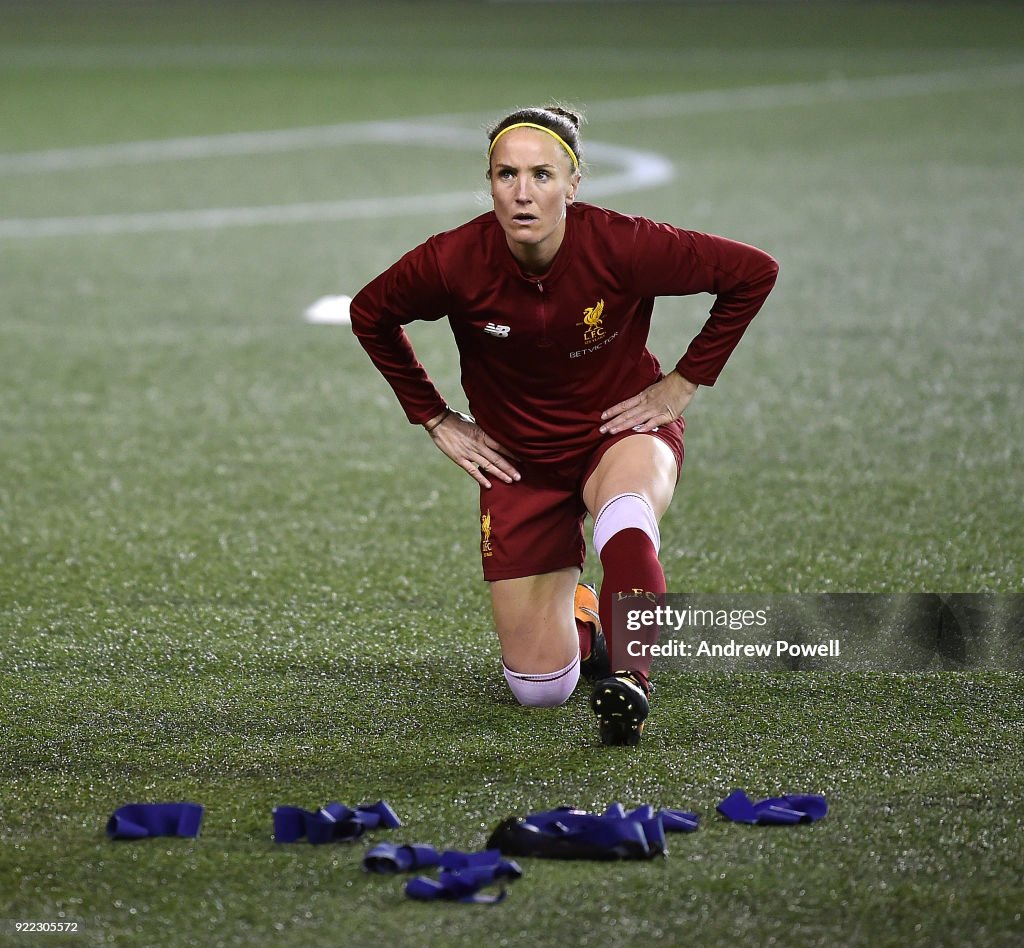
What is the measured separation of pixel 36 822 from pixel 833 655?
186 centimetres

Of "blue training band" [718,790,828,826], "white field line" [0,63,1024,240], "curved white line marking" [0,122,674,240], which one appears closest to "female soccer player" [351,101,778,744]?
"blue training band" [718,790,828,826]

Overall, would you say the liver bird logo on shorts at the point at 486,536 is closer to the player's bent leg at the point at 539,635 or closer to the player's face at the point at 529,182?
the player's bent leg at the point at 539,635

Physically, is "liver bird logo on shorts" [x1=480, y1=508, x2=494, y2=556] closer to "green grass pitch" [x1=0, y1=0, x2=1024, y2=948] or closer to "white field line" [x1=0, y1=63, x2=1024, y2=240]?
"green grass pitch" [x1=0, y1=0, x2=1024, y2=948]

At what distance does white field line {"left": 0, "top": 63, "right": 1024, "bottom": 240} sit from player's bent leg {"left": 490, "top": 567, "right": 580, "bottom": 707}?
6.54m

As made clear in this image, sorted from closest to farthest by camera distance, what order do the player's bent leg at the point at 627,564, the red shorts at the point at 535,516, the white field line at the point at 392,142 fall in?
the player's bent leg at the point at 627,564 < the red shorts at the point at 535,516 < the white field line at the point at 392,142

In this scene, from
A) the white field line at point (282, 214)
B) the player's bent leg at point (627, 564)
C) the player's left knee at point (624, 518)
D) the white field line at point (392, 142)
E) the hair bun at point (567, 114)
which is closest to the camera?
the player's bent leg at point (627, 564)

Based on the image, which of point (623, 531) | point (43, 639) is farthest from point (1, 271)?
point (623, 531)

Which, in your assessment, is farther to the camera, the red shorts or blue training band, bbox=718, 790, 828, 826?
the red shorts

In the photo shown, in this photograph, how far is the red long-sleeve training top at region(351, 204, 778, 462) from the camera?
362 cm

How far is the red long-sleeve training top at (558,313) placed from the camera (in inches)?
143

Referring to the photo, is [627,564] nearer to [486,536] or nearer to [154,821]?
[486,536]

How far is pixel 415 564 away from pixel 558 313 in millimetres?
1292

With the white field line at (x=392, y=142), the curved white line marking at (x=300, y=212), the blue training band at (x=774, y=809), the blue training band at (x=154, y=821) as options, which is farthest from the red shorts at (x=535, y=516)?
the white field line at (x=392, y=142)

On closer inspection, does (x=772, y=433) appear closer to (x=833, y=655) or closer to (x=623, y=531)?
(x=833, y=655)
